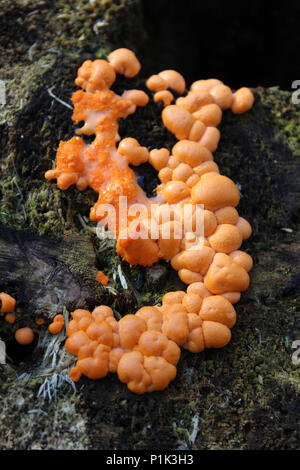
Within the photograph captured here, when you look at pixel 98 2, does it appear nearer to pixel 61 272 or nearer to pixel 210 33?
pixel 210 33

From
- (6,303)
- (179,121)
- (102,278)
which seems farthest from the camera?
(179,121)

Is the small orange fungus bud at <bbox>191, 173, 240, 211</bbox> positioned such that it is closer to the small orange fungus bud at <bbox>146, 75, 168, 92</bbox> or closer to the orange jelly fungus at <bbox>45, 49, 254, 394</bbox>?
the orange jelly fungus at <bbox>45, 49, 254, 394</bbox>

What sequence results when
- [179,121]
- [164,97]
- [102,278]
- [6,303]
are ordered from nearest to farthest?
[6,303]
[102,278]
[179,121]
[164,97]

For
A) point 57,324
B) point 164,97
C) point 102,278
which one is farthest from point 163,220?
point 164,97

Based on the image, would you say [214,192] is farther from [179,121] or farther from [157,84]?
[157,84]

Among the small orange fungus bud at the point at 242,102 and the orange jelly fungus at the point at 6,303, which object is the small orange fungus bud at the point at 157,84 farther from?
the orange jelly fungus at the point at 6,303

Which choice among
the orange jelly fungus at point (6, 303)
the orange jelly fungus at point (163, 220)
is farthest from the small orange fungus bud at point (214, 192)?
the orange jelly fungus at point (6, 303)

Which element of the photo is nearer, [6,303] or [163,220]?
[6,303]

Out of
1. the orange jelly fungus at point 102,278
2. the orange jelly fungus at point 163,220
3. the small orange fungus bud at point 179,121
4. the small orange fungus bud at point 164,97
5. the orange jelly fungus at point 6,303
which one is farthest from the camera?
the small orange fungus bud at point 164,97
